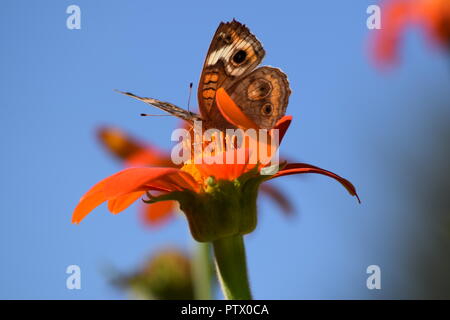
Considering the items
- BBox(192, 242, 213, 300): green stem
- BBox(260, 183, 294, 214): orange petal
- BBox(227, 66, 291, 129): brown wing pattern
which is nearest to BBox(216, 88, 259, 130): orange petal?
BBox(227, 66, 291, 129): brown wing pattern

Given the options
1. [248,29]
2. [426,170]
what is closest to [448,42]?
[248,29]

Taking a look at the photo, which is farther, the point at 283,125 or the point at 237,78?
the point at 237,78

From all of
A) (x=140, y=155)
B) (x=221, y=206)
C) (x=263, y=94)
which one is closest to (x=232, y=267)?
(x=221, y=206)

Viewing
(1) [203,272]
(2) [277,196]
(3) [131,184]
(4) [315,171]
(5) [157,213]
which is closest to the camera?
(3) [131,184]

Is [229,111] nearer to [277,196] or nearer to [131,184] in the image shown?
[131,184]

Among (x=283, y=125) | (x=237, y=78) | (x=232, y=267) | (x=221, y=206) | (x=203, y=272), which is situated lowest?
(x=203, y=272)
